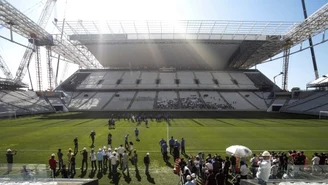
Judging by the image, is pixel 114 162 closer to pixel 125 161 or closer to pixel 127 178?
pixel 125 161

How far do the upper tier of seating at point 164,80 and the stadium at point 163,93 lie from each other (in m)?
0.31

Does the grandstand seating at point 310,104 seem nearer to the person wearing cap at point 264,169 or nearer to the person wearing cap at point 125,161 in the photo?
the person wearing cap at point 125,161

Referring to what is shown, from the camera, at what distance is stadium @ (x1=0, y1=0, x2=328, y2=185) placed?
76.0 feet

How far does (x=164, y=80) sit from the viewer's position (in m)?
71.8

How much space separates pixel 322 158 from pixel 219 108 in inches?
1733

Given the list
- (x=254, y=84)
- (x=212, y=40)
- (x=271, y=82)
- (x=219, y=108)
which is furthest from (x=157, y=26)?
(x=271, y=82)

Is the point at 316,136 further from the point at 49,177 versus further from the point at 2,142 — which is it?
the point at 2,142

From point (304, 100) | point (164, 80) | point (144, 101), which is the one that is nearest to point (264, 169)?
point (144, 101)

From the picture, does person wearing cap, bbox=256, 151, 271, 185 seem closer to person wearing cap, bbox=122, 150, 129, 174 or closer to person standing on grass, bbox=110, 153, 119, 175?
person wearing cap, bbox=122, 150, 129, 174

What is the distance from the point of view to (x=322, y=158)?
1238 centimetres

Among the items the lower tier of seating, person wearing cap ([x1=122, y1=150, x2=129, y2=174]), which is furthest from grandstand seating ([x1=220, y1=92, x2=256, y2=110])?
person wearing cap ([x1=122, y1=150, x2=129, y2=174])

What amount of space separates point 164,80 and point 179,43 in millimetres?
11701

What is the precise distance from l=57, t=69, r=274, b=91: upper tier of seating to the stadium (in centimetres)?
31

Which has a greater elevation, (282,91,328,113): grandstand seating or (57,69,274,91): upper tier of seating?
(57,69,274,91): upper tier of seating
